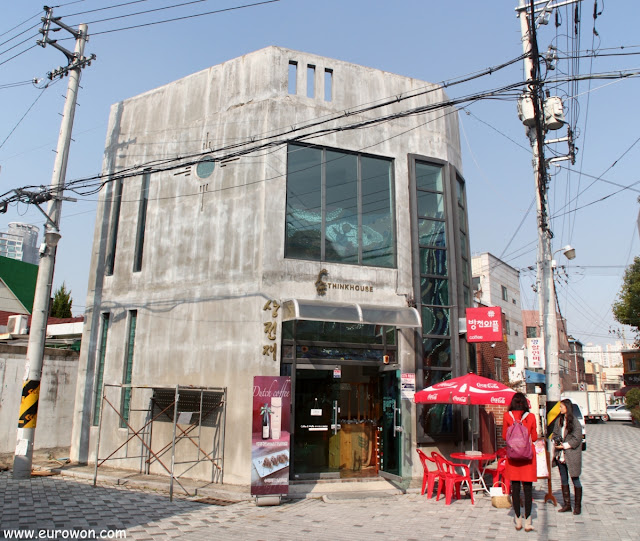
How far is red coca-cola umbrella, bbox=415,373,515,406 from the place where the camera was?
11.2 metres

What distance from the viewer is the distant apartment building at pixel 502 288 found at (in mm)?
43562

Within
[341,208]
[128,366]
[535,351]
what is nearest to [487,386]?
[341,208]

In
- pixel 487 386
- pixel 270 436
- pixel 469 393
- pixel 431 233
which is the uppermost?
pixel 431 233

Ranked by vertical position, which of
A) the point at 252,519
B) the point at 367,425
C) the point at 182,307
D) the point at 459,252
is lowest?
the point at 252,519

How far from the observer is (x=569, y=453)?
9.42 m

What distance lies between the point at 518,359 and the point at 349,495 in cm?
2007

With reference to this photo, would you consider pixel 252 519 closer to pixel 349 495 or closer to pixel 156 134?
pixel 349 495

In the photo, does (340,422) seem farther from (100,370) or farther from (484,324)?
(100,370)

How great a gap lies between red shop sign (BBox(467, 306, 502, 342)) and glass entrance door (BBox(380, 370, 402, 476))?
223cm

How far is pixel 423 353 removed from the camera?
1374cm

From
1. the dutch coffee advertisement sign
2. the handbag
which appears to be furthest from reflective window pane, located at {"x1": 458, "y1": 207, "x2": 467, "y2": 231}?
the handbag

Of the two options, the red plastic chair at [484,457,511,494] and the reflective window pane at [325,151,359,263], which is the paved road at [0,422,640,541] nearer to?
the red plastic chair at [484,457,511,494]

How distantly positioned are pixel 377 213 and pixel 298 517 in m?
7.93

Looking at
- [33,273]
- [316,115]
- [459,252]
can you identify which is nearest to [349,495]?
[459,252]
